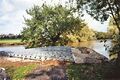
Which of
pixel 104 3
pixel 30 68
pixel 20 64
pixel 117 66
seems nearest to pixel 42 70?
pixel 30 68

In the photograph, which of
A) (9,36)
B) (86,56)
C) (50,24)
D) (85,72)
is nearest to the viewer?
(85,72)

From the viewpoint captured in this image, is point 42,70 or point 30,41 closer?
point 42,70

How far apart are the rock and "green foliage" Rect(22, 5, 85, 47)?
19.7 metres

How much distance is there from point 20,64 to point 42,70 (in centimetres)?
415

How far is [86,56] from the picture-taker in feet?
120

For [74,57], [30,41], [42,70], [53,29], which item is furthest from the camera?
[30,41]

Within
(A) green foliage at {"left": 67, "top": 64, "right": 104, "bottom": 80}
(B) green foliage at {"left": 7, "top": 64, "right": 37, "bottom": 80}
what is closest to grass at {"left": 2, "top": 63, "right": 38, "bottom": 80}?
(B) green foliage at {"left": 7, "top": 64, "right": 37, "bottom": 80}

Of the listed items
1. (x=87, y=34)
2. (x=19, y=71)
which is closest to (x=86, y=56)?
(x=19, y=71)

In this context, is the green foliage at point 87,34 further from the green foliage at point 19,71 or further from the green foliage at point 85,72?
the green foliage at point 19,71

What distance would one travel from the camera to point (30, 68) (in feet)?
98.5

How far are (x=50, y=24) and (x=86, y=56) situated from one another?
23.3 meters

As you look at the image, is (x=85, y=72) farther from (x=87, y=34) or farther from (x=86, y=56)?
(x=87, y=34)

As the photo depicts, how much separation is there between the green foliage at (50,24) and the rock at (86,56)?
1971 cm

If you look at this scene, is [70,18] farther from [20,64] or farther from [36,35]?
[20,64]
